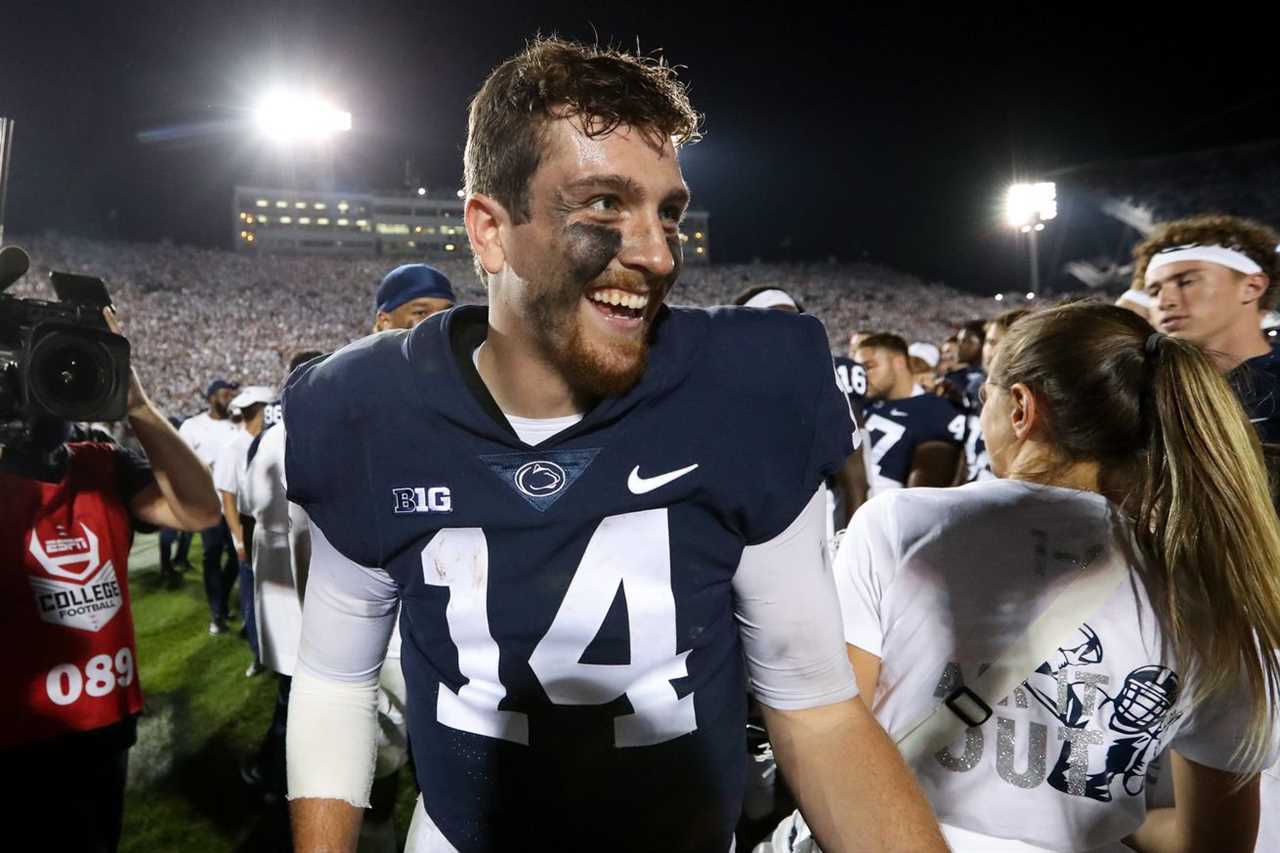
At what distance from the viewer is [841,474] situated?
150 inches

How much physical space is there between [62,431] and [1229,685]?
2704 millimetres

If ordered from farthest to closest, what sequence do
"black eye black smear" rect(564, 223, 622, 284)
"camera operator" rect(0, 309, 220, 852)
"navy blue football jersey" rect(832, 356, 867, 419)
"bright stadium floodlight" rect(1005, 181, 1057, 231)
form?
"bright stadium floodlight" rect(1005, 181, 1057, 231), "navy blue football jersey" rect(832, 356, 867, 419), "camera operator" rect(0, 309, 220, 852), "black eye black smear" rect(564, 223, 622, 284)

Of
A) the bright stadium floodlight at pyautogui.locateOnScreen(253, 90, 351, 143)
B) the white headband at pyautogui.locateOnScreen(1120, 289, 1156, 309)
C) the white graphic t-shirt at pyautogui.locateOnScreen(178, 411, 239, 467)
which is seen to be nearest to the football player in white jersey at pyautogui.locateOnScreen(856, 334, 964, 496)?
the white headband at pyautogui.locateOnScreen(1120, 289, 1156, 309)

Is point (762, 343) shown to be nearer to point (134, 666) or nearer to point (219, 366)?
point (134, 666)

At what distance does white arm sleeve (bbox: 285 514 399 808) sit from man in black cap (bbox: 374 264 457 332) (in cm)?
210

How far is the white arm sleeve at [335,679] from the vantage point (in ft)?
4.32

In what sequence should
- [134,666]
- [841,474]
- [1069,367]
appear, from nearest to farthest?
[1069,367], [134,666], [841,474]

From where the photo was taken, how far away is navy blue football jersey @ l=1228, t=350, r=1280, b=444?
2348 millimetres

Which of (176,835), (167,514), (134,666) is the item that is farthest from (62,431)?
(176,835)

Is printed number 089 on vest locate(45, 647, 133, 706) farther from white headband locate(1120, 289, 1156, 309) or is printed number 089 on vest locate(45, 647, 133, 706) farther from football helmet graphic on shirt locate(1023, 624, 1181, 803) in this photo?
white headband locate(1120, 289, 1156, 309)

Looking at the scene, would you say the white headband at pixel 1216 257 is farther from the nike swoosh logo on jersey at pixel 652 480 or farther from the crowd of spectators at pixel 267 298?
the crowd of spectators at pixel 267 298

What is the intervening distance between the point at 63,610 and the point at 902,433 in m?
4.20

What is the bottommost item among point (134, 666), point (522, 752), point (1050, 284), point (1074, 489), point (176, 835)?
point (176, 835)

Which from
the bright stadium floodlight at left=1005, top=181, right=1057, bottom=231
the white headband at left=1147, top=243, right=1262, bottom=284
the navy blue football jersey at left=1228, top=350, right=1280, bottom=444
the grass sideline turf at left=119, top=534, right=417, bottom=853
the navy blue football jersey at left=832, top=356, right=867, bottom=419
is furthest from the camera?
the bright stadium floodlight at left=1005, top=181, right=1057, bottom=231
